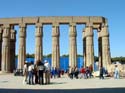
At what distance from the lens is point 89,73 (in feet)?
114

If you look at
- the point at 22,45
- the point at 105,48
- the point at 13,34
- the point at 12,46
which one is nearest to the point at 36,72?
the point at 105,48

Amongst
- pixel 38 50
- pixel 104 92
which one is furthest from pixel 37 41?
pixel 104 92

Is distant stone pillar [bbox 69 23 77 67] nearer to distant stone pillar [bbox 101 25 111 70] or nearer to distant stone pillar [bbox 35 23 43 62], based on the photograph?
distant stone pillar [bbox 101 25 111 70]

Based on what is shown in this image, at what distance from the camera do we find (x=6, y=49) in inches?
2067

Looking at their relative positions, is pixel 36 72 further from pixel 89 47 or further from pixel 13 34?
pixel 13 34

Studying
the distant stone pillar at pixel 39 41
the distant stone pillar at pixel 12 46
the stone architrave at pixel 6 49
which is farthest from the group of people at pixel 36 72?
the distant stone pillar at pixel 12 46

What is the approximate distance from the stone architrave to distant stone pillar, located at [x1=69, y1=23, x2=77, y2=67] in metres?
10.4

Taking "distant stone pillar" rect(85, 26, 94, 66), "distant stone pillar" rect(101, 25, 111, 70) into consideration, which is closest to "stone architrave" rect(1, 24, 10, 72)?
"distant stone pillar" rect(85, 26, 94, 66)

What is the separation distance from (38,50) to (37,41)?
1.59m

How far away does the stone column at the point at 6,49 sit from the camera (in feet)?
170

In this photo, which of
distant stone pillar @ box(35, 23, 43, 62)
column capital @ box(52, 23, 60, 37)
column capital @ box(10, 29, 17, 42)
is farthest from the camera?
column capital @ box(10, 29, 17, 42)

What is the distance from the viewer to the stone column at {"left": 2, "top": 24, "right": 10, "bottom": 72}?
170ft

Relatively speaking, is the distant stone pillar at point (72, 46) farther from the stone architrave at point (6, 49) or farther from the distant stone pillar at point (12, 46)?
the distant stone pillar at point (12, 46)

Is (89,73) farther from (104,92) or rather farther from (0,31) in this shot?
(0,31)
